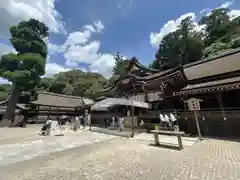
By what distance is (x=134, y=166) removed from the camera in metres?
5.11

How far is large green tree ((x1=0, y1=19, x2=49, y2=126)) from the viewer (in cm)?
2397

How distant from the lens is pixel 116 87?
64.2 feet

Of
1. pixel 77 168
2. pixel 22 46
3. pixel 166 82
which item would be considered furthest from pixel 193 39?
pixel 77 168

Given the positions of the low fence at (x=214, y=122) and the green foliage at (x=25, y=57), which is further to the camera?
the green foliage at (x=25, y=57)

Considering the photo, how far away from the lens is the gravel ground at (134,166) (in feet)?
14.3

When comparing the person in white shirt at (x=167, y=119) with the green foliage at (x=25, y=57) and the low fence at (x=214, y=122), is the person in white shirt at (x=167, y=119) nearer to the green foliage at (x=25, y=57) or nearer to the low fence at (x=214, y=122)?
the low fence at (x=214, y=122)

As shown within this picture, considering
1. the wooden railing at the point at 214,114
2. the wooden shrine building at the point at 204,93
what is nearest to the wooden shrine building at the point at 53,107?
the wooden shrine building at the point at 204,93

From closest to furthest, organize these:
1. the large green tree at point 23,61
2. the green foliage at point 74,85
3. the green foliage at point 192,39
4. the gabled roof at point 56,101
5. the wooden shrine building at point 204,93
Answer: the wooden shrine building at point 204,93, the large green tree at point 23,61, the gabled roof at point 56,101, the green foliage at point 192,39, the green foliage at point 74,85

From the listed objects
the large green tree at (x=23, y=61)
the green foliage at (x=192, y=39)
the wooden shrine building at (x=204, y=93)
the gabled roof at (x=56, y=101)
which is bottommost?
the wooden shrine building at (x=204, y=93)

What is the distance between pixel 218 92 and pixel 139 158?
7091mm

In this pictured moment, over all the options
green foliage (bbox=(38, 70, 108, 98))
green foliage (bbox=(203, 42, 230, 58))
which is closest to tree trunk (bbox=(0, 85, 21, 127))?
green foliage (bbox=(38, 70, 108, 98))

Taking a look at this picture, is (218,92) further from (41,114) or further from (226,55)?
(41,114)

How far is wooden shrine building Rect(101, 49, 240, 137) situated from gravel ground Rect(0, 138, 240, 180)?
298 cm

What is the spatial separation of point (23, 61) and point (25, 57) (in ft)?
2.53
